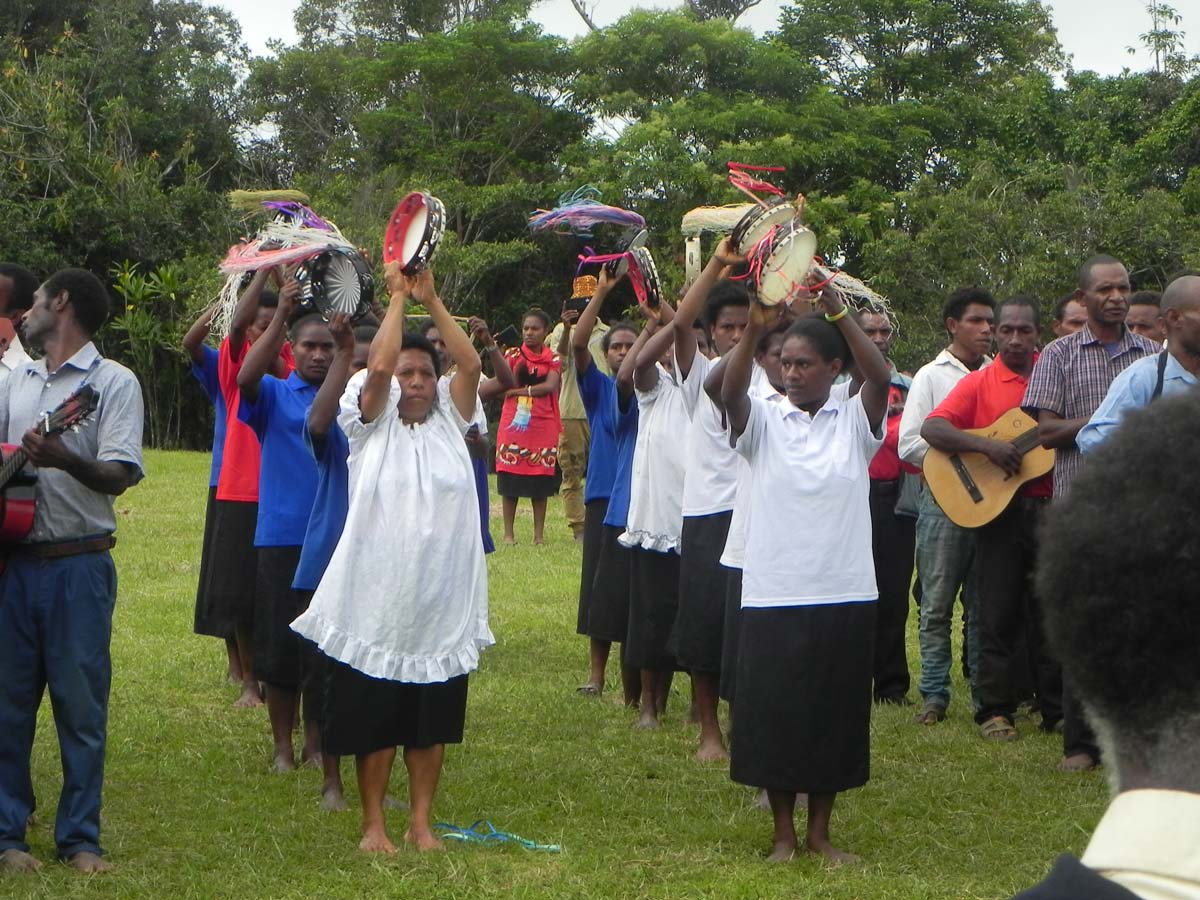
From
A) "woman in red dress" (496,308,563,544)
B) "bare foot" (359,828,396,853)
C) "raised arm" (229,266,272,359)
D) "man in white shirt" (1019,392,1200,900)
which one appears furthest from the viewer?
"woman in red dress" (496,308,563,544)

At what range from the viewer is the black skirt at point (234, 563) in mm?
7711

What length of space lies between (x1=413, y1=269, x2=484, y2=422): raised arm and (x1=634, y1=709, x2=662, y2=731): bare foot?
A: 2.63m

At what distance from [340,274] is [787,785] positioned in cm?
256

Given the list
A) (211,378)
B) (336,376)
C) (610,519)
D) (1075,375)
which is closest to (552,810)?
(336,376)

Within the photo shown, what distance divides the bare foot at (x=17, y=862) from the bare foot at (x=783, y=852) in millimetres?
2614

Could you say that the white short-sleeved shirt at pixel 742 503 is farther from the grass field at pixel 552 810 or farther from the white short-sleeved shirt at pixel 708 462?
the grass field at pixel 552 810

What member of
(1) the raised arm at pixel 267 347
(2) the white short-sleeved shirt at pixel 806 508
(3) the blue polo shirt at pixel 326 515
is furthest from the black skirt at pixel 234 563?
(2) the white short-sleeved shirt at pixel 806 508

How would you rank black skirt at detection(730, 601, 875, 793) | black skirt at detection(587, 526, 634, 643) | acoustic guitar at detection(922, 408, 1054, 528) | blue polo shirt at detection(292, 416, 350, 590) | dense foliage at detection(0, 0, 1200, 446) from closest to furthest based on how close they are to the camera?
black skirt at detection(730, 601, 875, 793)
blue polo shirt at detection(292, 416, 350, 590)
acoustic guitar at detection(922, 408, 1054, 528)
black skirt at detection(587, 526, 634, 643)
dense foliage at detection(0, 0, 1200, 446)

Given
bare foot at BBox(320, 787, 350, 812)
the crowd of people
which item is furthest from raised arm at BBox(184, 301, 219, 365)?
bare foot at BBox(320, 787, 350, 812)

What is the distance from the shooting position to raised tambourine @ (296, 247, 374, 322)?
19.6ft

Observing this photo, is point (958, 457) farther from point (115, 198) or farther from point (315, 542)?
point (115, 198)

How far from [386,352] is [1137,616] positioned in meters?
4.21

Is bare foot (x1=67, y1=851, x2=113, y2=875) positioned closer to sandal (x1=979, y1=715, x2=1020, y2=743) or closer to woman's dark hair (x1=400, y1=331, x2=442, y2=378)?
woman's dark hair (x1=400, y1=331, x2=442, y2=378)

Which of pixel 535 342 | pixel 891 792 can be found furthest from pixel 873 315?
pixel 535 342
